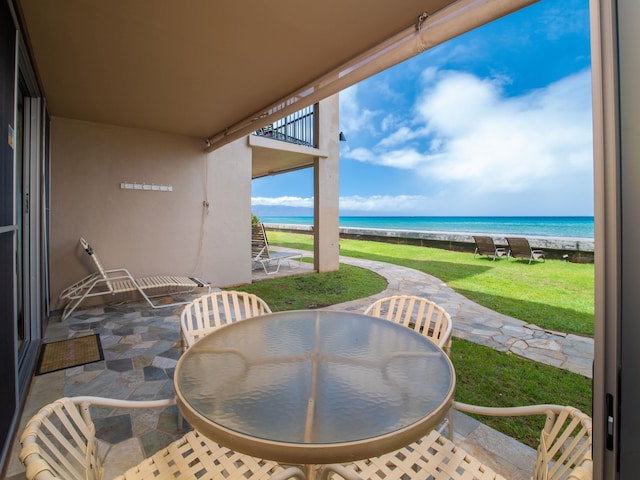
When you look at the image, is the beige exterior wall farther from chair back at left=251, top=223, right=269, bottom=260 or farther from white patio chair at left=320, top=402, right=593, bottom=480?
white patio chair at left=320, top=402, right=593, bottom=480

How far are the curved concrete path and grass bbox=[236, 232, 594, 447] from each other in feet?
0.58

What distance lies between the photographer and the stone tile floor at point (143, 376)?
1590mm

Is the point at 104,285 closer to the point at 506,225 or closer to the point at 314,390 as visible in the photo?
the point at 314,390

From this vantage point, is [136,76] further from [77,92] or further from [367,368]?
[367,368]

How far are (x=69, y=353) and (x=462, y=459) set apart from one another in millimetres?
3214

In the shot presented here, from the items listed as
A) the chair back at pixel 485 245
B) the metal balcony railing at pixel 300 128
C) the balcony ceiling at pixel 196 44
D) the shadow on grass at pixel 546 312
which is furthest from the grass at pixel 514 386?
the chair back at pixel 485 245

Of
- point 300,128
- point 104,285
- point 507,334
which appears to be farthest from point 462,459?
point 300,128

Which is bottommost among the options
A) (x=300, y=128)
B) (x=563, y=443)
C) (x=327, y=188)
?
(x=563, y=443)

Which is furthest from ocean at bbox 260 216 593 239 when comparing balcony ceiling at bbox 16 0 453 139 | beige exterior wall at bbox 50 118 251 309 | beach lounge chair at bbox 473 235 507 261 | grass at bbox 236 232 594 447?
balcony ceiling at bbox 16 0 453 139

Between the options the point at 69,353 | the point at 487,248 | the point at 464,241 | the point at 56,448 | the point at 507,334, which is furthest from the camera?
the point at 464,241

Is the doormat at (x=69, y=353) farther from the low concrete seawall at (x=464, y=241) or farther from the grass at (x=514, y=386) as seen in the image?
the low concrete seawall at (x=464, y=241)

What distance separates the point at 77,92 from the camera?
3207 millimetres

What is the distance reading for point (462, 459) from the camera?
3.59ft

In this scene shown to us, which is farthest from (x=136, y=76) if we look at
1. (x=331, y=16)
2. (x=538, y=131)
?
(x=538, y=131)
